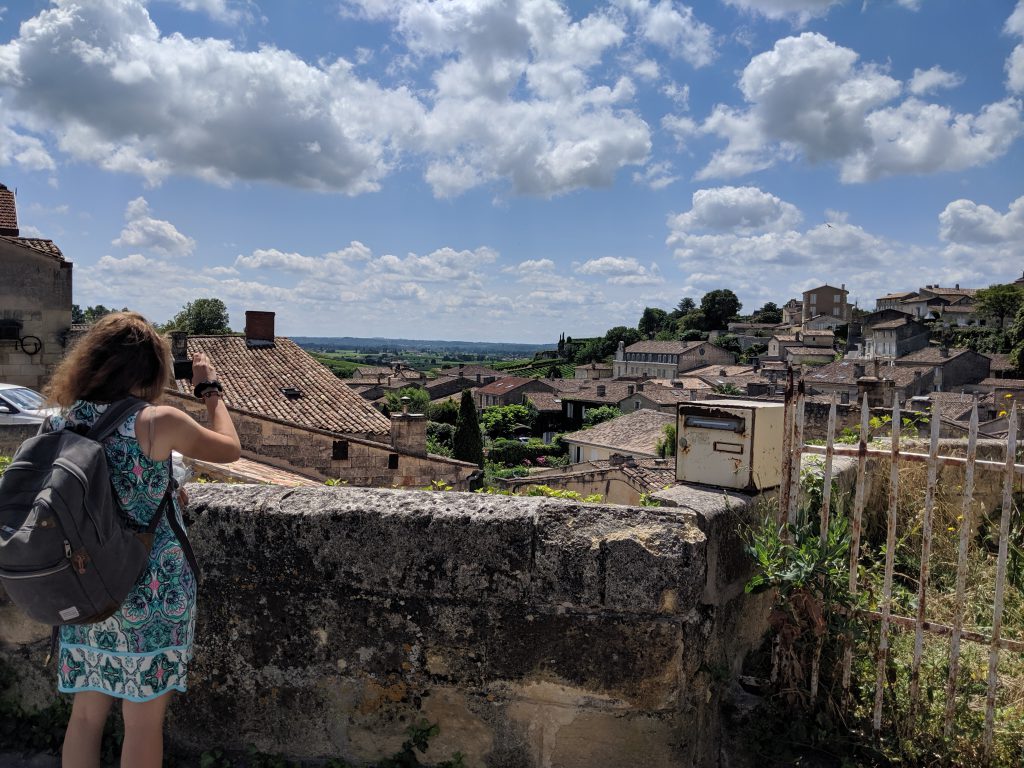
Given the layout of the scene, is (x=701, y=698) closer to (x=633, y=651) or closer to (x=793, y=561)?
(x=633, y=651)

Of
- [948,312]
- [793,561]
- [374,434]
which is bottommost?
[374,434]

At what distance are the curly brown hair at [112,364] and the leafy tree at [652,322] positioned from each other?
127 m

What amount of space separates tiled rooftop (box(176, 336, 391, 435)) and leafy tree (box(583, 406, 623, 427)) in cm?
4743

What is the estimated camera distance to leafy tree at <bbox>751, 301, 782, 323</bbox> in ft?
396

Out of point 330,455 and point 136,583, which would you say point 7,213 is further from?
point 136,583

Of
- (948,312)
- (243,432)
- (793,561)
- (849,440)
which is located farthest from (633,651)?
(948,312)

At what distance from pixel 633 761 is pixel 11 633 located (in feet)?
8.28

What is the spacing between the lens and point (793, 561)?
2.73 meters

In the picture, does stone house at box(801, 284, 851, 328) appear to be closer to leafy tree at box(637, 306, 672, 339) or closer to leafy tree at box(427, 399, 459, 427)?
leafy tree at box(637, 306, 672, 339)

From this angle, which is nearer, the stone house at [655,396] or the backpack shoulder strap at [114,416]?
the backpack shoulder strap at [114,416]

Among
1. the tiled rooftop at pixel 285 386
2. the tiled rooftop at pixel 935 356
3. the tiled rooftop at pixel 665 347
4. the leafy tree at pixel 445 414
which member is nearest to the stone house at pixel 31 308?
the tiled rooftop at pixel 285 386

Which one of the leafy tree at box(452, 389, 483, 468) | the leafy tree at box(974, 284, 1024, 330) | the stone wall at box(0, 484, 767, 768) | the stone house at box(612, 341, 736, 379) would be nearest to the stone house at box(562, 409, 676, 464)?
the leafy tree at box(452, 389, 483, 468)

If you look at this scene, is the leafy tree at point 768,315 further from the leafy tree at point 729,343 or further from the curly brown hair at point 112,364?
the curly brown hair at point 112,364

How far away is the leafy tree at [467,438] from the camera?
3716 centimetres
